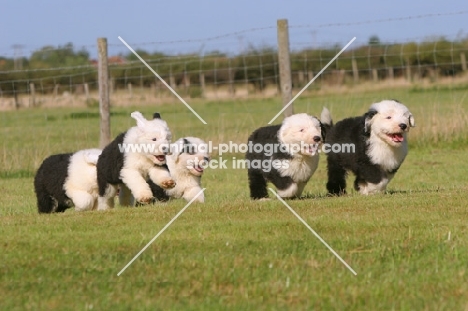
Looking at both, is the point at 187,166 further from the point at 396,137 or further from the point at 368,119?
the point at 396,137

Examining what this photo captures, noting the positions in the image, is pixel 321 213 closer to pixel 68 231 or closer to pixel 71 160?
pixel 68 231

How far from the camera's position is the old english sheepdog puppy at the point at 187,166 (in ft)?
39.3

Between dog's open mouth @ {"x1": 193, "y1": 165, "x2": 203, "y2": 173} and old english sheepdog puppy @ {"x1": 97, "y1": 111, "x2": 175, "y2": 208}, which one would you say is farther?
dog's open mouth @ {"x1": 193, "y1": 165, "x2": 203, "y2": 173}

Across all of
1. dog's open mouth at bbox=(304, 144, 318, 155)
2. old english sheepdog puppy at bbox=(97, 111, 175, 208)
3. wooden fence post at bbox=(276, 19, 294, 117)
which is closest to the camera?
old english sheepdog puppy at bbox=(97, 111, 175, 208)

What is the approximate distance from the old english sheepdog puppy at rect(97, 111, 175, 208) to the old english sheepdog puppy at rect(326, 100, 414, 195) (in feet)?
8.32

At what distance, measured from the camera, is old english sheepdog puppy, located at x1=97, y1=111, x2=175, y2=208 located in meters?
11.1

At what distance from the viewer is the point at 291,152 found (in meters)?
11.5

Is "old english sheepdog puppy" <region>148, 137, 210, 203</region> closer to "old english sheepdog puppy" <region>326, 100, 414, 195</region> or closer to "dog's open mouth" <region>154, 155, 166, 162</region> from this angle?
"dog's open mouth" <region>154, 155, 166, 162</region>

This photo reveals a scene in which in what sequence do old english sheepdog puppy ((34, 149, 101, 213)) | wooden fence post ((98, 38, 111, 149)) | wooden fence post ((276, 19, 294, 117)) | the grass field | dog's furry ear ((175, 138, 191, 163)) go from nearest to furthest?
the grass field < old english sheepdog puppy ((34, 149, 101, 213)) < dog's furry ear ((175, 138, 191, 163)) < wooden fence post ((276, 19, 294, 117)) < wooden fence post ((98, 38, 111, 149))

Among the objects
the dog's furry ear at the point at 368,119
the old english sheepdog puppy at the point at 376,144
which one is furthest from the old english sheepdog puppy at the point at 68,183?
the dog's furry ear at the point at 368,119

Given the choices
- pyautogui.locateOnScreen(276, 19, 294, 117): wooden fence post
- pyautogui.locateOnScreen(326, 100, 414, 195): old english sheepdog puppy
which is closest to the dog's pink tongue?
pyautogui.locateOnScreen(326, 100, 414, 195): old english sheepdog puppy

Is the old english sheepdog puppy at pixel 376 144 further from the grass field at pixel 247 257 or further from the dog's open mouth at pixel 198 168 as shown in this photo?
the dog's open mouth at pixel 198 168

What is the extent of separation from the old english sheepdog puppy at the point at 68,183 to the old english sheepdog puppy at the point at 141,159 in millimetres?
479

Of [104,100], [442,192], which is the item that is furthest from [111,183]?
[104,100]
